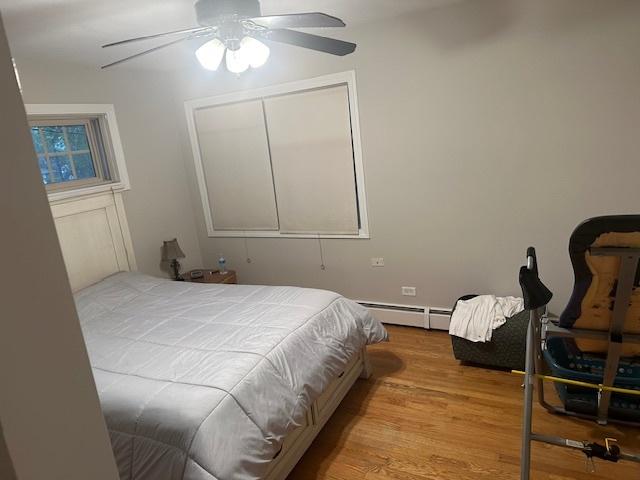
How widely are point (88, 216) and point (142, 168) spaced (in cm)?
73

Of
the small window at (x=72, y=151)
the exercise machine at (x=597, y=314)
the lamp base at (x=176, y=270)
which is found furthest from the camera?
the lamp base at (x=176, y=270)

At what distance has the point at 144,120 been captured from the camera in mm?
3887

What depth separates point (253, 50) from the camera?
6.94 feet

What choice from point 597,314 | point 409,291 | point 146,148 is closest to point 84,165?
point 146,148

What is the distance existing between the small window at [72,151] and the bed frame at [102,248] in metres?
0.23

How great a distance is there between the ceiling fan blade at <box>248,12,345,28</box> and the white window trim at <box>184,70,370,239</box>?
1415mm

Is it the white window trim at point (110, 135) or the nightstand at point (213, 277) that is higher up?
the white window trim at point (110, 135)

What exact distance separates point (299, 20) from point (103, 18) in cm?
127

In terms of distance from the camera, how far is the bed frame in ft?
8.29

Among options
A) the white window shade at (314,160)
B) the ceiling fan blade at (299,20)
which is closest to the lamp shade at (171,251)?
the white window shade at (314,160)

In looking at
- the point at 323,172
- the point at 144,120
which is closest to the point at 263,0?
the point at 323,172

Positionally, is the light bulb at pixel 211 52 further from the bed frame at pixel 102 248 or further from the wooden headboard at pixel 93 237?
the wooden headboard at pixel 93 237

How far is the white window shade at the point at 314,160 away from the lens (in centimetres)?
350

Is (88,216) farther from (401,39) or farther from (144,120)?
(401,39)
